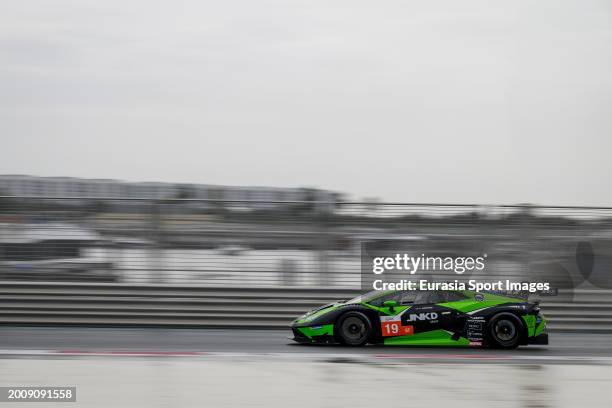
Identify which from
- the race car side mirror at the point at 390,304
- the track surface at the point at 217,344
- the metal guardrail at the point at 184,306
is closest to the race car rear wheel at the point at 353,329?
the track surface at the point at 217,344

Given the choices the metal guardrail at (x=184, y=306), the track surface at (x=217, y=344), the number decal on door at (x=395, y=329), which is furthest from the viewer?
the metal guardrail at (x=184, y=306)

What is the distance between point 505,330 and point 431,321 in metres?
1.01

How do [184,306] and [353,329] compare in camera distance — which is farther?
[184,306]

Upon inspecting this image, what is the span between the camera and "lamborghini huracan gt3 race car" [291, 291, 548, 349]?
36.8 feet

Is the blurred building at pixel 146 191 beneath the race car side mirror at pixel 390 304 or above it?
above

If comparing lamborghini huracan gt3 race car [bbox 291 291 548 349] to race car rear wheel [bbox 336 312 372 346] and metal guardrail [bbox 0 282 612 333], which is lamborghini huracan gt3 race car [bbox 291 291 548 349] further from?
metal guardrail [bbox 0 282 612 333]

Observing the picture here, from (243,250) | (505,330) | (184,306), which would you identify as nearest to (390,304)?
(505,330)

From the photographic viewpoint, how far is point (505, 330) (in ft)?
37.1

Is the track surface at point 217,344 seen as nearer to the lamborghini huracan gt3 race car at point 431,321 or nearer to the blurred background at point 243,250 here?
the lamborghini huracan gt3 race car at point 431,321

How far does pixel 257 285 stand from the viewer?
45.2ft

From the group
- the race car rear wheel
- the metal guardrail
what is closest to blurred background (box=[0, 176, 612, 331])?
the metal guardrail

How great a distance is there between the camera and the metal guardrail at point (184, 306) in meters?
13.6

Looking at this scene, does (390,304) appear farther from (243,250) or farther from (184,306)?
(184,306)

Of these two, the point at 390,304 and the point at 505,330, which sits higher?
the point at 390,304
